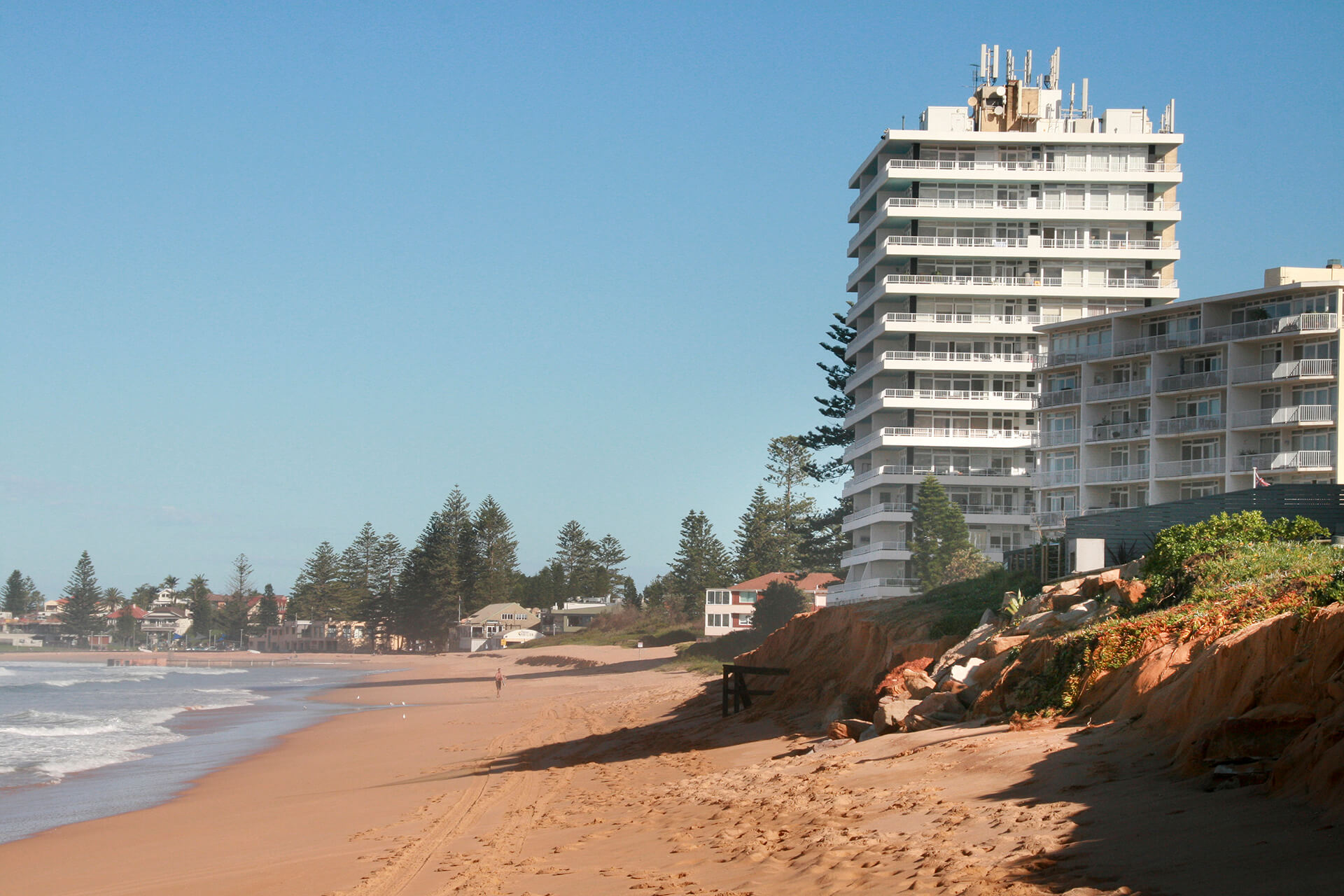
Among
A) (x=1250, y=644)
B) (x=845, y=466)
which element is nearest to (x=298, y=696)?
(x=845, y=466)

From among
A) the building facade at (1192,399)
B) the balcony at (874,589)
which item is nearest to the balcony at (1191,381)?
the building facade at (1192,399)

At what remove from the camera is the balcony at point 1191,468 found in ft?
196

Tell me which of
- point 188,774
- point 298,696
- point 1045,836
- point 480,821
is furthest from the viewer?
point 298,696

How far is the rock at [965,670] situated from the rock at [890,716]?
1.01 metres

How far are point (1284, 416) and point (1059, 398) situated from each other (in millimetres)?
12606

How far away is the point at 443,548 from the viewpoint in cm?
15050

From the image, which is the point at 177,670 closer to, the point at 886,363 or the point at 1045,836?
the point at 886,363

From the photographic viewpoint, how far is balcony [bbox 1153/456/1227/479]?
5987 centimetres

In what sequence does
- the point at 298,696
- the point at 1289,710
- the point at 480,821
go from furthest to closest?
the point at 298,696
the point at 480,821
the point at 1289,710

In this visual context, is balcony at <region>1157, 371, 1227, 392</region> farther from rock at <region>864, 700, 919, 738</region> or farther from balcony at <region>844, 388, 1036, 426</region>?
rock at <region>864, 700, 919, 738</region>

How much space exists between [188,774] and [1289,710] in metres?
25.0

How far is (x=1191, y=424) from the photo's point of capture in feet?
200

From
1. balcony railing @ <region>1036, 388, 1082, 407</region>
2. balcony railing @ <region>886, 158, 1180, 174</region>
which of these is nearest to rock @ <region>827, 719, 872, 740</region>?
balcony railing @ <region>1036, 388, 1082, 407</region>

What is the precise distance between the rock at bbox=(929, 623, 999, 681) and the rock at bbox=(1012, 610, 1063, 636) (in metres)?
0.74
